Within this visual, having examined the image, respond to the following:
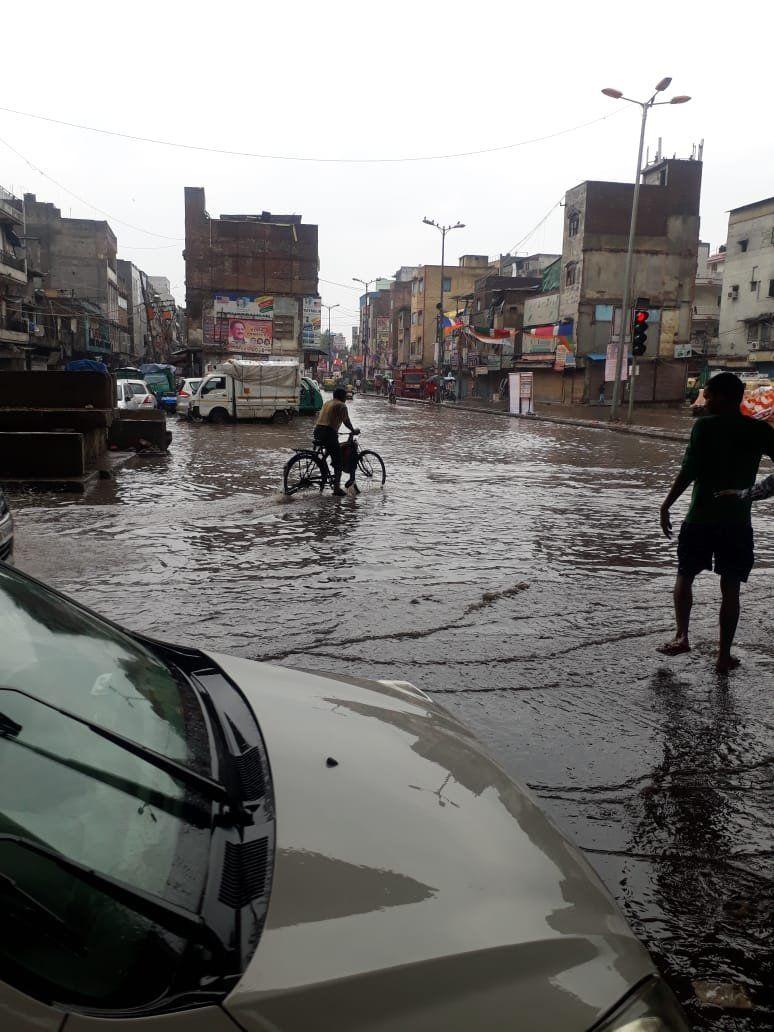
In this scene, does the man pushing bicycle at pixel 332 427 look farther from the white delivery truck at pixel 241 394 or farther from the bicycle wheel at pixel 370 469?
the white delivery truck at pixel 241 394

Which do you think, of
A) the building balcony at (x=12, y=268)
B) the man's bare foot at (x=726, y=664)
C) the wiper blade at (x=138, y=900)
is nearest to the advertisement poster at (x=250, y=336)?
the building balcony at (x=12, y=268)

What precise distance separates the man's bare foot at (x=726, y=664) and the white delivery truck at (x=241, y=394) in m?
25.9

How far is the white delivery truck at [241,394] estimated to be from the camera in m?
29.5

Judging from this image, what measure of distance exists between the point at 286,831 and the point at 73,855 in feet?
1.39

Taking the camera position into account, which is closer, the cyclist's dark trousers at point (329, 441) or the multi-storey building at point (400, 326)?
the cyclist's dark trousers at point (329, 441)

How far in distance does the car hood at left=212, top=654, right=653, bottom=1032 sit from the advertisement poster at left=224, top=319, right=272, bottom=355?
2207 inches

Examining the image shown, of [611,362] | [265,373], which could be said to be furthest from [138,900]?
[611,362]

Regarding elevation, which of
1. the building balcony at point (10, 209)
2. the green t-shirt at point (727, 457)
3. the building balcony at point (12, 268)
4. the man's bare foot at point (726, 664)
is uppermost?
the building balcony at point (10, 209)

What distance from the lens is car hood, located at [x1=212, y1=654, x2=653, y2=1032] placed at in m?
1.32

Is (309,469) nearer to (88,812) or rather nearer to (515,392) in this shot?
(88,812)

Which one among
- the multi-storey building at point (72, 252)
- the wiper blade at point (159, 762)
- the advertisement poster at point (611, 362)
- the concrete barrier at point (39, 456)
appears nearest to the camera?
the wiper blade at point (159, 762)

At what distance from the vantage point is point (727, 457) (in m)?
4.91

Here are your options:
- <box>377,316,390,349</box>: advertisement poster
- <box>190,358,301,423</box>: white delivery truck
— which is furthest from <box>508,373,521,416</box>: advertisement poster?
<box>377,316,390,349</box>: advertisement poster

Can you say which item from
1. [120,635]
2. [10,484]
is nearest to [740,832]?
[120,635]
